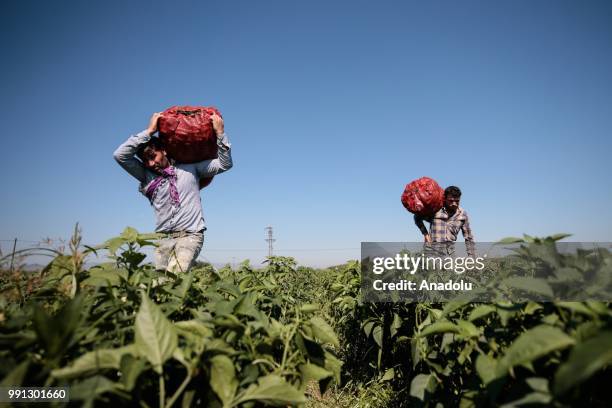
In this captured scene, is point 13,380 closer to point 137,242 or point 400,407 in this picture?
point 137,242

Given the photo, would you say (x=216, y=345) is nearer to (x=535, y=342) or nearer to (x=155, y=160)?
(x=535, y=342)

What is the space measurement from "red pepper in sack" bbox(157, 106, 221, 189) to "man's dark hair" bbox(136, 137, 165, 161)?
0.25ft

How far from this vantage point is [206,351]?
0.98 meters

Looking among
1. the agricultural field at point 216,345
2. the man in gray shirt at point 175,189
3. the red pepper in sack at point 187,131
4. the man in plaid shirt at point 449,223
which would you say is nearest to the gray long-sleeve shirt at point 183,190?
the man in gray shirt at point 175,189

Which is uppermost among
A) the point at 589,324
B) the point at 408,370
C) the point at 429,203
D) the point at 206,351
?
the point at 429,203

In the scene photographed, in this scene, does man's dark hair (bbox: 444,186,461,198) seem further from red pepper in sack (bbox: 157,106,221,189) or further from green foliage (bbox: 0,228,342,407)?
green foliage (bbox: 0,228,342,407)

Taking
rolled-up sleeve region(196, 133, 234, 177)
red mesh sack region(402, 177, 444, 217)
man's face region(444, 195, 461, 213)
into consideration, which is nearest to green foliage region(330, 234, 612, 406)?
rolled-up sleeve region(196, 133, 234, 177)

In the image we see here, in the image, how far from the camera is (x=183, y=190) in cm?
337

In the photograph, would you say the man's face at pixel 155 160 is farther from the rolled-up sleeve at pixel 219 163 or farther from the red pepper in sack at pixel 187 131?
the rolled-up sleeve at pixel 219 163

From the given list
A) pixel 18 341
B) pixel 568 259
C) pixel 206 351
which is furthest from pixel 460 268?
pixel 18 341

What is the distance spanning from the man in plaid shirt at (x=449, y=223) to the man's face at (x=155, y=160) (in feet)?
13.0

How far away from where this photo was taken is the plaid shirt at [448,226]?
228 inches

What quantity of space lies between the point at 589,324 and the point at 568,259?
419 millimetres

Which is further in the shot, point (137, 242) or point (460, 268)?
point (460, 268)
